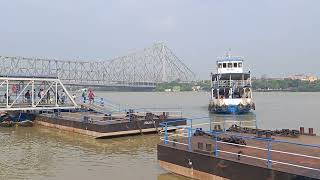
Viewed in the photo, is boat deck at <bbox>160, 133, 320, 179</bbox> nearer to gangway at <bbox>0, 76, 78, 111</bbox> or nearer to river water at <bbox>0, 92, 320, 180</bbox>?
river water at <bbox>0, 92, 320, 180</bbox>

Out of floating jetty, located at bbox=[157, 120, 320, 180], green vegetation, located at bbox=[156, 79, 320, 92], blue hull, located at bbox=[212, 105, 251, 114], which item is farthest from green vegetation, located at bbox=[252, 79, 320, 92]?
floating jetty, located at bbox=[157, 120, 320, 180]

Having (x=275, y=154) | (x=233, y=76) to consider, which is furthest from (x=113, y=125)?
(x=233, y=76)

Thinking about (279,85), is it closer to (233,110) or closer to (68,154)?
(233,110)

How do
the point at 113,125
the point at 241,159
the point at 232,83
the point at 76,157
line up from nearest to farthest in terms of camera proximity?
1. the point at 241,159
2. the point at 76,157
3. the point at 113,125
4. the point at 232,83

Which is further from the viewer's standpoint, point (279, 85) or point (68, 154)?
point (279, 85)

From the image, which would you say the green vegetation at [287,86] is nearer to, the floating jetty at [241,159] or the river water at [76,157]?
the river water at [76,157]

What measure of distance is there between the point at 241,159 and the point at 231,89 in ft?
122

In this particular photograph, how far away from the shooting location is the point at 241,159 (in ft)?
42.9

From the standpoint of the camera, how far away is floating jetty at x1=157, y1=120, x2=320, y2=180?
11.7 meters

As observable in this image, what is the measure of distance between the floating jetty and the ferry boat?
3183 cm

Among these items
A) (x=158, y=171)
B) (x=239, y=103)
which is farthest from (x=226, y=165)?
(x=239, y=103)

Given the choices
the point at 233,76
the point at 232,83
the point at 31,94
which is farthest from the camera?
the point at 233,76

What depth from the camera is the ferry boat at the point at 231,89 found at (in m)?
49.6

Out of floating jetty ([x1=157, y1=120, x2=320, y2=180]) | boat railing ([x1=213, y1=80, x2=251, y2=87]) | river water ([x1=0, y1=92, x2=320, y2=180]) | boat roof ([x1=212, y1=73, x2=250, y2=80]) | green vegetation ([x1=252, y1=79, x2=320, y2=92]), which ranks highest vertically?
green vegetation ([x1=252, y1=79, x2=320, y2=92])
